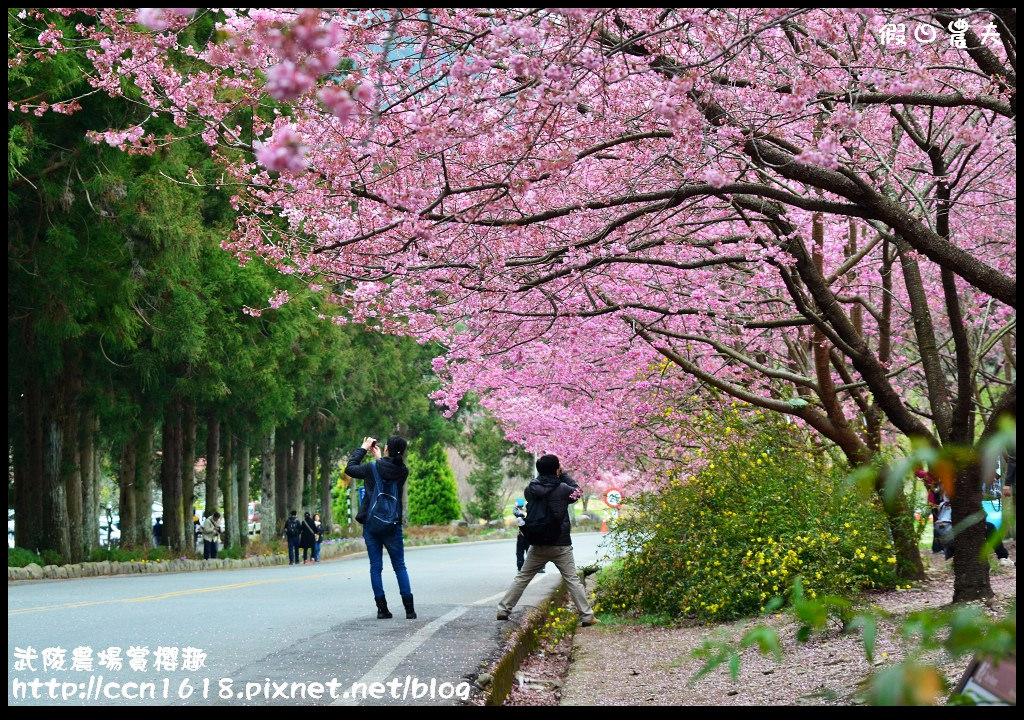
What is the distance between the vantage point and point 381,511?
35.4 ft

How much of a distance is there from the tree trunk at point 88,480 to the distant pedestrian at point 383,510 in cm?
1703

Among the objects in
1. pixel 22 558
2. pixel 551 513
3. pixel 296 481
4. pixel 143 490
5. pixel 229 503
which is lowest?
pixel 22 558

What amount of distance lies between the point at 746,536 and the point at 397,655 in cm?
515

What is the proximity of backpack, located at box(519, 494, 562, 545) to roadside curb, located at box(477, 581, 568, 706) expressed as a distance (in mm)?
805

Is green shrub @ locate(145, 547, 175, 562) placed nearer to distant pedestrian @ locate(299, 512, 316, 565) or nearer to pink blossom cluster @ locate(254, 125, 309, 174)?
distant pedestrian @ locate(299, 512, 316, 565)

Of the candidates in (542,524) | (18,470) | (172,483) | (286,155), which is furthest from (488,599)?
(172,483)

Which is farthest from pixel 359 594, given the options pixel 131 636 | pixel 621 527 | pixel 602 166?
pixel 602 166

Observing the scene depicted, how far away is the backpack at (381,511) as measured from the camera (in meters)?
10.8

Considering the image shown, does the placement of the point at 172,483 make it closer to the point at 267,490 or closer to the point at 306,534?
the point at 306,534

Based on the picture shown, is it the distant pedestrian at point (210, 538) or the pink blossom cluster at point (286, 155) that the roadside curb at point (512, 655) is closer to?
the pink blossom cluster at point (286, 155)

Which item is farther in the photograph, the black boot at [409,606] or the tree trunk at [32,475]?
the tree trunk at [32,475]

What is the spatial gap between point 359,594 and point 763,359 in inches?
267

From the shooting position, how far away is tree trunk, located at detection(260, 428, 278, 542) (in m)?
36.2

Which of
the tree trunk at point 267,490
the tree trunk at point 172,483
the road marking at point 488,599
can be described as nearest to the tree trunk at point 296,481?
the tree trunk at point 267,490
